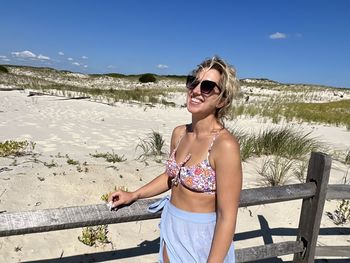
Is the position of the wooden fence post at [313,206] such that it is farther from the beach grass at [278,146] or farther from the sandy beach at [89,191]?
the beach grass at [278,146]

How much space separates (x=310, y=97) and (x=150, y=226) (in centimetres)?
2786

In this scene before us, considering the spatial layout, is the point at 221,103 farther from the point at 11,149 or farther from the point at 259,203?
the point at 11,149

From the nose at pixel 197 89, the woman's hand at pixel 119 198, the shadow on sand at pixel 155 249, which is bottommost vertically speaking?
the shadow on sand at pixel 155 249

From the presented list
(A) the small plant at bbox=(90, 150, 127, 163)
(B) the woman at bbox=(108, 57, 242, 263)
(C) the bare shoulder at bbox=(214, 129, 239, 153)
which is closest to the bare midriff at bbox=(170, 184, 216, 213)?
(B) the woman at bbox=(108, 57, 242, 263)

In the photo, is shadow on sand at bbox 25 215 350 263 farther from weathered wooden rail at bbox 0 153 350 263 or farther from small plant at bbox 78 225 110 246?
weathered wooden rail at bbox 0 153 350 263

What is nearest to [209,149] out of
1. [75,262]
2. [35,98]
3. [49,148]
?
[75,262]

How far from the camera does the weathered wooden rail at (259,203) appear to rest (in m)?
2.09

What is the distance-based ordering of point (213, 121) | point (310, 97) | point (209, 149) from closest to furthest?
point (209, 149), point (213, 121), point (310, 97)

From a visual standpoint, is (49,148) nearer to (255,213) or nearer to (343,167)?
(255,213)

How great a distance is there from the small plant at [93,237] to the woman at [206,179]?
2.02 metres

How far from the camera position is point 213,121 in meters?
1.98

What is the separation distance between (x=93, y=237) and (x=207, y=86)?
2668mm

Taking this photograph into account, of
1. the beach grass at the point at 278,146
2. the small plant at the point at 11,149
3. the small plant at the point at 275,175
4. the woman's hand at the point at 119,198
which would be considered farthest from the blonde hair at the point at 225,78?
the beach grass at the point at 278,146

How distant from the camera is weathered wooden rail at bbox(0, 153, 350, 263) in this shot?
209 cm
